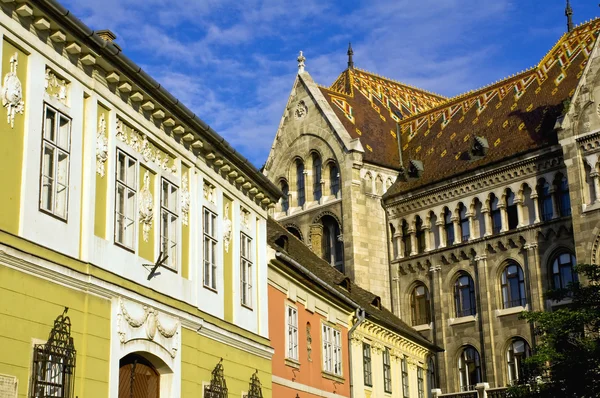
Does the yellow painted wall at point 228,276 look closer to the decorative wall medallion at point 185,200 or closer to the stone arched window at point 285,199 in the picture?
the decorative wall medallion at point 185,200

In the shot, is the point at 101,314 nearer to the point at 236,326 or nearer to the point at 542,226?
the point at 236,326

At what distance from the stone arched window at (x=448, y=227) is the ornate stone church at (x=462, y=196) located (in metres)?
0.11

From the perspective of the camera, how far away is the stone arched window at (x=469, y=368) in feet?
156

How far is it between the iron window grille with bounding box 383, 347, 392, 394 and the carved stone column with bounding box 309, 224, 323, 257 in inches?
731

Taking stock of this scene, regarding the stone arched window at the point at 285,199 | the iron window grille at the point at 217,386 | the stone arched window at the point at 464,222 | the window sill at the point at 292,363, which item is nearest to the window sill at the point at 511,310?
the stone arched window at the point at 464,222

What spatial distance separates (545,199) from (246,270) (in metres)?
26.2

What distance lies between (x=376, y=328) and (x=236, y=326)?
12.1 metres

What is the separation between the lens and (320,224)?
5369 cm

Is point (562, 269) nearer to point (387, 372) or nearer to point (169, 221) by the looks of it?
point (387, 372)

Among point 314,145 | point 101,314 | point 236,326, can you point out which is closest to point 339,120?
point 314,145

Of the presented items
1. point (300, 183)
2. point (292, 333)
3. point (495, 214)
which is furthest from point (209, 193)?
point (300, 183)

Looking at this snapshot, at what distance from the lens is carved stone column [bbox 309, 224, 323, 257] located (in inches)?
2100

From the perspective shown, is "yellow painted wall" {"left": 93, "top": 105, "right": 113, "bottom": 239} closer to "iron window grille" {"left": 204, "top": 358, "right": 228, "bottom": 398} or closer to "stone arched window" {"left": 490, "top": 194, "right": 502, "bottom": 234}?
"iron window grille" {"left": 204, "top": 358, "right": 228, "bottom": 398}

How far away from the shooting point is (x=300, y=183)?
5581 centimetres
